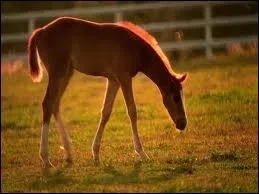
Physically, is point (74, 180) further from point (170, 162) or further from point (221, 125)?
point (221, 125)

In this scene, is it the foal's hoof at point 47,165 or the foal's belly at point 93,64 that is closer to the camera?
the foal's hoof at point 47,165

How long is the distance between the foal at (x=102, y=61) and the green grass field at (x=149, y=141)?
0.61 metres

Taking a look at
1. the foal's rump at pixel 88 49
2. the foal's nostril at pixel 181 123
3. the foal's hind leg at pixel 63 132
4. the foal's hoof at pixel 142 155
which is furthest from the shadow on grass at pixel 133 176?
the foal's rump at pixel 88 49

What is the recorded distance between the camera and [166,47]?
2453 centimetres

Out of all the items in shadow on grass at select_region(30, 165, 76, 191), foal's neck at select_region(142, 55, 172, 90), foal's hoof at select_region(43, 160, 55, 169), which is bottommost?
shadow on grass at select_region(30, 165, 76, 191)

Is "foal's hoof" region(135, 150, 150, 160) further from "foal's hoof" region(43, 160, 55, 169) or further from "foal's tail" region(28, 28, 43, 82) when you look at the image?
"foal's tail" region(28, 28, 43, 82)

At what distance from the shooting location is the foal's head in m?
10.1

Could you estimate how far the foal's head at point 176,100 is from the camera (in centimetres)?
1006

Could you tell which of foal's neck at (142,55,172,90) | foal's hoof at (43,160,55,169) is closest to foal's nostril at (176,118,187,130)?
foal's neck at (142,55,172,90)

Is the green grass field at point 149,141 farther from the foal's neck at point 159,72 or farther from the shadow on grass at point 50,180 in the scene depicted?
the foal's neck at point 159,72

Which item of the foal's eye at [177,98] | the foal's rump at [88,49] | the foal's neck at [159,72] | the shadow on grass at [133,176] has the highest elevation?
the foal's rump at [88,49]

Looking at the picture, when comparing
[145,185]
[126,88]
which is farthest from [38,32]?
[145,185]

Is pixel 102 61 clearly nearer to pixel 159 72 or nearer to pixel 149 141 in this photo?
pixel 159 72

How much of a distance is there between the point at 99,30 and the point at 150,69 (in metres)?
0.83
